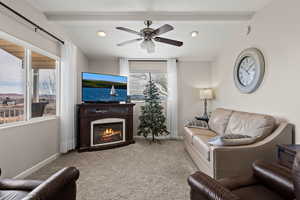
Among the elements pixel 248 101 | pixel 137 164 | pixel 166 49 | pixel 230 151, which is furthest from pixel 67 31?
pixel 248 101

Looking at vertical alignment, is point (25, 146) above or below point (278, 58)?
below

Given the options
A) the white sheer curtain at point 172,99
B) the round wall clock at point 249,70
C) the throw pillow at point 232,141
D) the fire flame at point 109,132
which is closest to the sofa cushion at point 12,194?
the throw pillow at point 232,141

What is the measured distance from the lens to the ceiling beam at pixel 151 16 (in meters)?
2.75

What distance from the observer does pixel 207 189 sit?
1062 mm

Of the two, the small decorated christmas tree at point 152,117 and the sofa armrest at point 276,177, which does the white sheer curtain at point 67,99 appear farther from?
the sofa armrest at point 276,177

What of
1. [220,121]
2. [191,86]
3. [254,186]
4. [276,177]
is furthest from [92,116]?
[276,177]

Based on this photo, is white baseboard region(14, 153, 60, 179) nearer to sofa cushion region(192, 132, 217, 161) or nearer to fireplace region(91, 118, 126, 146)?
fireplace region(91, 118, 126, 146)

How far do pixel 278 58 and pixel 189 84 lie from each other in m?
2.56

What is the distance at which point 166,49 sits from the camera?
413 centimetres

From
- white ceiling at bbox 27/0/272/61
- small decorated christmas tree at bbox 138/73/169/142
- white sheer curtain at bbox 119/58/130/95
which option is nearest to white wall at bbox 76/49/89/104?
white ceiling at bbox 27/0/272/61

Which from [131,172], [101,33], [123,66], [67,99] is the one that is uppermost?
[101,33]

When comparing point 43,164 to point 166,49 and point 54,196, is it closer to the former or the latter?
point 54,196

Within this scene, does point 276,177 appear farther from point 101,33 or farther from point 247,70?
point 101,33

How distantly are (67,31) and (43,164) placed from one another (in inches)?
108
